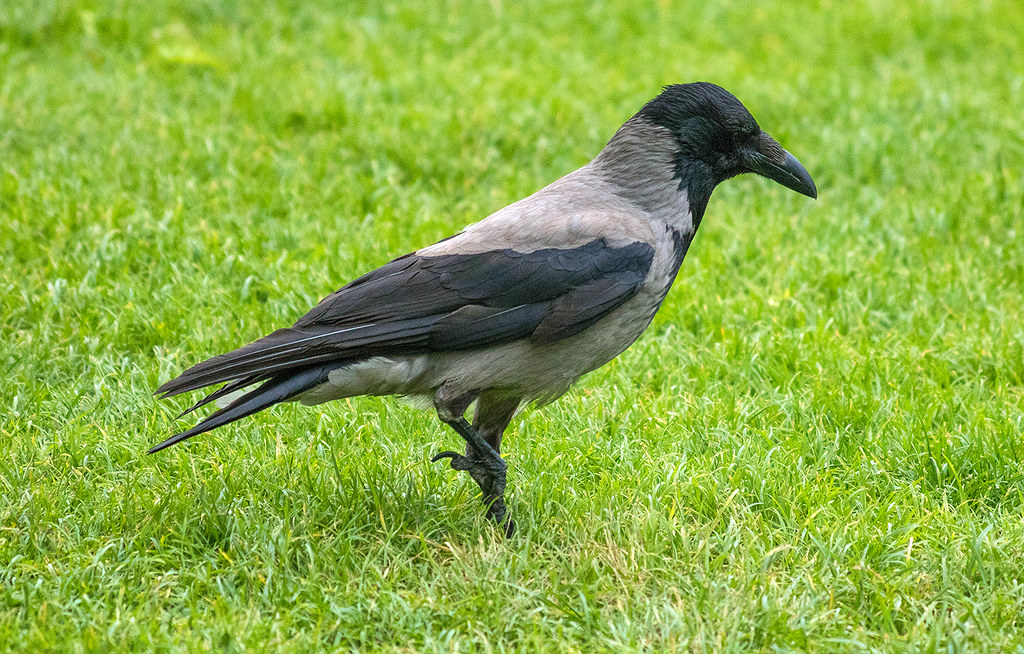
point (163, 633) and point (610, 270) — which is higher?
point (610, 270)

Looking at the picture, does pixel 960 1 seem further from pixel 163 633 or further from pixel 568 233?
pixel 163 633

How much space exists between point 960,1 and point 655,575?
28.7 ft

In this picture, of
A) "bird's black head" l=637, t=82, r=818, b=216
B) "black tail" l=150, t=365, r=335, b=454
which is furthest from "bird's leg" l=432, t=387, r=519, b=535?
"bird's black head" l=637, t=82, r=818, b=216

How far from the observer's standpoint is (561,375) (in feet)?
12.8

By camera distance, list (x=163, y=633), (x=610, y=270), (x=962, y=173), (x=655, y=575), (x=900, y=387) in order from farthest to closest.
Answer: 1. (x=962, y=173)
2. (x=900, y=387)
3. (x=610, y=270)
4. (x=655, y=575)
5. (x=163, y=633)

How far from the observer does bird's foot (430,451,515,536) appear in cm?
385

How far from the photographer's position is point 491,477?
3887 mm

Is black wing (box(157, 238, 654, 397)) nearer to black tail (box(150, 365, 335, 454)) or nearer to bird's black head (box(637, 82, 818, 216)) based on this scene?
black tail (box(150, 365, 335, 454))

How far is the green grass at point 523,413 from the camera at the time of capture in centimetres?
344

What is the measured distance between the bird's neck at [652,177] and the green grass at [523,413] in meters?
0.94

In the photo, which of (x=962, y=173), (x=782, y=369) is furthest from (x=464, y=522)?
(x=962, y=173)

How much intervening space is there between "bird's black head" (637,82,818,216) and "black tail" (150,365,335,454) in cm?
157

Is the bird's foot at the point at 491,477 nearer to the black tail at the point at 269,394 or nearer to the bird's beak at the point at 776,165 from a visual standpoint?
the black tail at the point at 269,394

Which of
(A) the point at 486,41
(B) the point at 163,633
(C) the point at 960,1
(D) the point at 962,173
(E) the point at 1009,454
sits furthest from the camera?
(C) the point at 960,1
